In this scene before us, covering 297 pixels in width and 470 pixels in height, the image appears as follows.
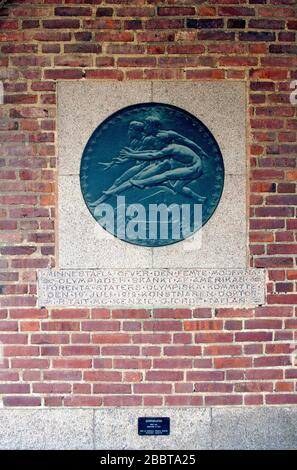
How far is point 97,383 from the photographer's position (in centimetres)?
280

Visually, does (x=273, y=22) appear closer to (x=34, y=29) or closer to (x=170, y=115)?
(x=170, y=115)

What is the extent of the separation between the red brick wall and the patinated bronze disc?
0.90ft

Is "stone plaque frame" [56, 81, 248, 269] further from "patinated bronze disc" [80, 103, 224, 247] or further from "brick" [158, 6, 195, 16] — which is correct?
"brick" [158, 6, 195, 16]

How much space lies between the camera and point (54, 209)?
2.79 metres

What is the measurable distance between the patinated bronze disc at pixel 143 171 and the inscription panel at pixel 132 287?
0.25 m

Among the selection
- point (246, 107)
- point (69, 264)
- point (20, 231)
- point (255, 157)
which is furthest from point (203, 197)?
point (20, 231)

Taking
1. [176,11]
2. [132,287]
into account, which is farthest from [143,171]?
[176,11]

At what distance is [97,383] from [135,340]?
0.40 m

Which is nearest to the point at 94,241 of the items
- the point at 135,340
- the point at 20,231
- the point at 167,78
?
the point at 20,231

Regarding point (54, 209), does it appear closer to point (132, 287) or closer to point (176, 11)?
point (132, 287)

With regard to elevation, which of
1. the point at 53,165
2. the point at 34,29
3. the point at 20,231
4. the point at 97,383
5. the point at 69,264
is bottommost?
the point at 97,383

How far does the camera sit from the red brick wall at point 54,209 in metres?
2.77

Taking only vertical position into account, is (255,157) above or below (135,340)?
above

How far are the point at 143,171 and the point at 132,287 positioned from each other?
0.81 metres
